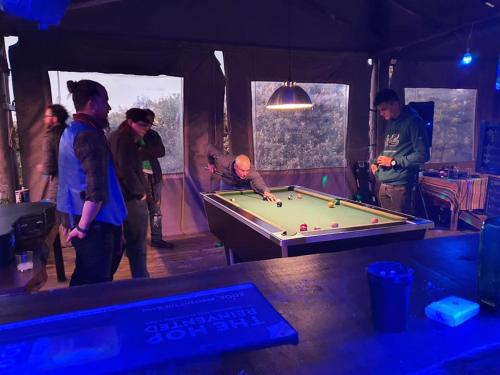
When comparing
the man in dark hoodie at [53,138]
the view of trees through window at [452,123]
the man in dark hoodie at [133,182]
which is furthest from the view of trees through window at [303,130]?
the man in dark hoodie at [133,182]

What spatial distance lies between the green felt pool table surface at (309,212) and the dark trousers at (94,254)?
3.29ft

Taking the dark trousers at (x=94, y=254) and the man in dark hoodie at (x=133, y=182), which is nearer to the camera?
the dark trousers at (x=94, y=254)

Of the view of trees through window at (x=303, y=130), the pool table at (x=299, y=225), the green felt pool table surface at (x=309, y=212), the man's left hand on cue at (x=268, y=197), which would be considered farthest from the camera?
the view of trees through window at (x=303, y=130)

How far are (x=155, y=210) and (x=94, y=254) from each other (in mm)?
2259

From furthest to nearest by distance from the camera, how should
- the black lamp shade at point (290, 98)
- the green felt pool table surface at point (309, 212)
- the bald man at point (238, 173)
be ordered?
the bald man at point (238, 173) → the black lamp shade at point (290, 98) → the green felt pool table surface at point (309, 212)

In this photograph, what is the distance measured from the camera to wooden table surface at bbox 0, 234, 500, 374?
2.70 feet

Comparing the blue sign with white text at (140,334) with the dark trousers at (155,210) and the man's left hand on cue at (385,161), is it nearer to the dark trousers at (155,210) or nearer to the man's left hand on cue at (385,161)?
the man's left hand on cue at (385,161)

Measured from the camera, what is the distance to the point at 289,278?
1.25 metres

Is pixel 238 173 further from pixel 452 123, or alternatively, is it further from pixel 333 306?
pixel 452 123

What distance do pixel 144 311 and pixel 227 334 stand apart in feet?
0.81

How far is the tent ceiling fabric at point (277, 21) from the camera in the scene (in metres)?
4.42

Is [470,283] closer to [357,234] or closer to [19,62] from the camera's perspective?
[357,234]

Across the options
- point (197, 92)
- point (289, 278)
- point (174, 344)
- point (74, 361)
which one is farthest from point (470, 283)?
point (197, 92)

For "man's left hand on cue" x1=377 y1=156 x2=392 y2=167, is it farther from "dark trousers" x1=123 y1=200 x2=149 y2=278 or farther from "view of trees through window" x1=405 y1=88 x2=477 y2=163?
"view of trees through window" x1=405 y1=88 x2=477 y2=163
